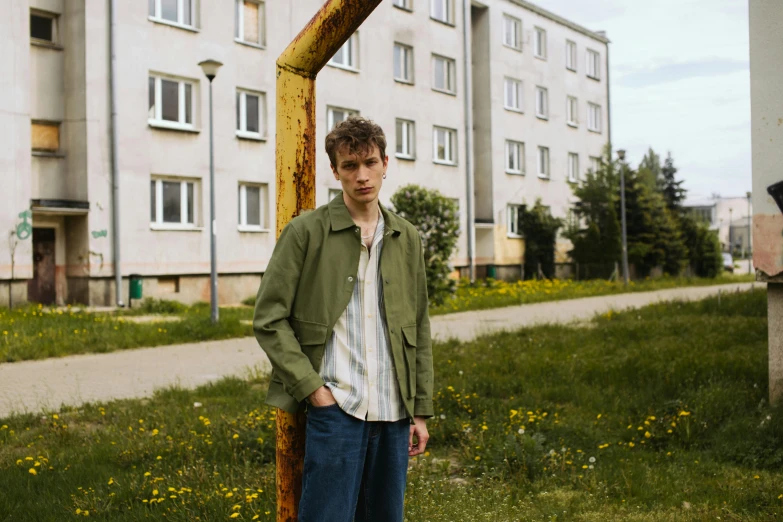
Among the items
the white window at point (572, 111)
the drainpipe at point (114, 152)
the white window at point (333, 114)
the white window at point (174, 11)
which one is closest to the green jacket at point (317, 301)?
the drainpipe at point (114, 152)

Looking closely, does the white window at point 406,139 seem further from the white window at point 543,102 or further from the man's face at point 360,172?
the man's face at point 360,172

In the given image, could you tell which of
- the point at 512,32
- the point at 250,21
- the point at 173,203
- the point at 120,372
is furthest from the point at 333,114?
the point at 120,372

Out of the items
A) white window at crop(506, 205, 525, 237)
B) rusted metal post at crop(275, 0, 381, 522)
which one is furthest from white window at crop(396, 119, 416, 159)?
rusted metal post at crop(275, 0, 381, 522)

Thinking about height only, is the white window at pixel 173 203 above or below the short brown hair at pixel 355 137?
above

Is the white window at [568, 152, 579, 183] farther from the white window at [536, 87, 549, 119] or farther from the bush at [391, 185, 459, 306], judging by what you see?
the bush at [391, 185, 459, 306]

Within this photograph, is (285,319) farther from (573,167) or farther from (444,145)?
(573,167)

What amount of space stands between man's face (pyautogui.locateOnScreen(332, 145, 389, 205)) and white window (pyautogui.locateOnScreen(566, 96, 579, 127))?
128 feet

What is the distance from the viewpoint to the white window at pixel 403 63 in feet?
99.0

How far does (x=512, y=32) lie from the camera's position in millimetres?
36781

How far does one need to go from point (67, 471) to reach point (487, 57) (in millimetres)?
31580

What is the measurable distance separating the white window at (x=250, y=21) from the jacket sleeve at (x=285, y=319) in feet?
73.7

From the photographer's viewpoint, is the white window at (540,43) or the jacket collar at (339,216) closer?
the jacket collar at (339,216)

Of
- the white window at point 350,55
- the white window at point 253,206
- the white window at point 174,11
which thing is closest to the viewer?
the white window at point 174,11

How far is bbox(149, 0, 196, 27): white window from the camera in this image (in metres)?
22.2
